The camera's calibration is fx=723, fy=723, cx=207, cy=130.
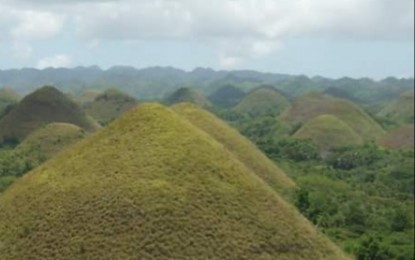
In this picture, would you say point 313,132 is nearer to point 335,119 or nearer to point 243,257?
point 335,119

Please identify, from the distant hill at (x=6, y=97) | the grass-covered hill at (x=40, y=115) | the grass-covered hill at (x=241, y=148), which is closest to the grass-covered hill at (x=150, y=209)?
the grass-covered hill at (x=241, y=148)

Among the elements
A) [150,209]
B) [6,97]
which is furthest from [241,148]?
[6,97]

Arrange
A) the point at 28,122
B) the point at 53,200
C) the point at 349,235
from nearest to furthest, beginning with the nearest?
the point at 53,200
the point at 349,235
the point at 28,122

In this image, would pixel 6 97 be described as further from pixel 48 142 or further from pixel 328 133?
pixel 48 142

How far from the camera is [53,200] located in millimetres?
40094

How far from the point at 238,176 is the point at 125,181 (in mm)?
7000

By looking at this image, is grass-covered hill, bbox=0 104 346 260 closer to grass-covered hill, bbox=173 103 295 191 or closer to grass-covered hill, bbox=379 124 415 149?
grass-covered hill, bbox=173 103 295 191

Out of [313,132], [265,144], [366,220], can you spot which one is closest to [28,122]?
[265,144]

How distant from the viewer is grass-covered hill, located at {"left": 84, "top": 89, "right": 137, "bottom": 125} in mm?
A: 155875

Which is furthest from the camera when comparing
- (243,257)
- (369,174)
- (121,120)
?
(369,174)

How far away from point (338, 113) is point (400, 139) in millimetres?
22066

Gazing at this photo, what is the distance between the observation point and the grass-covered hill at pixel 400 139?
12675 centimetres

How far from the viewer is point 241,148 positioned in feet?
240

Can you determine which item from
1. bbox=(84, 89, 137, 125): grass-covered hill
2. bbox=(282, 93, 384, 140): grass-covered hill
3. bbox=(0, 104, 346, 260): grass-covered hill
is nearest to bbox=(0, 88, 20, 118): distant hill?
bbox=(84, 89, 137, 125): grass-covered hill
